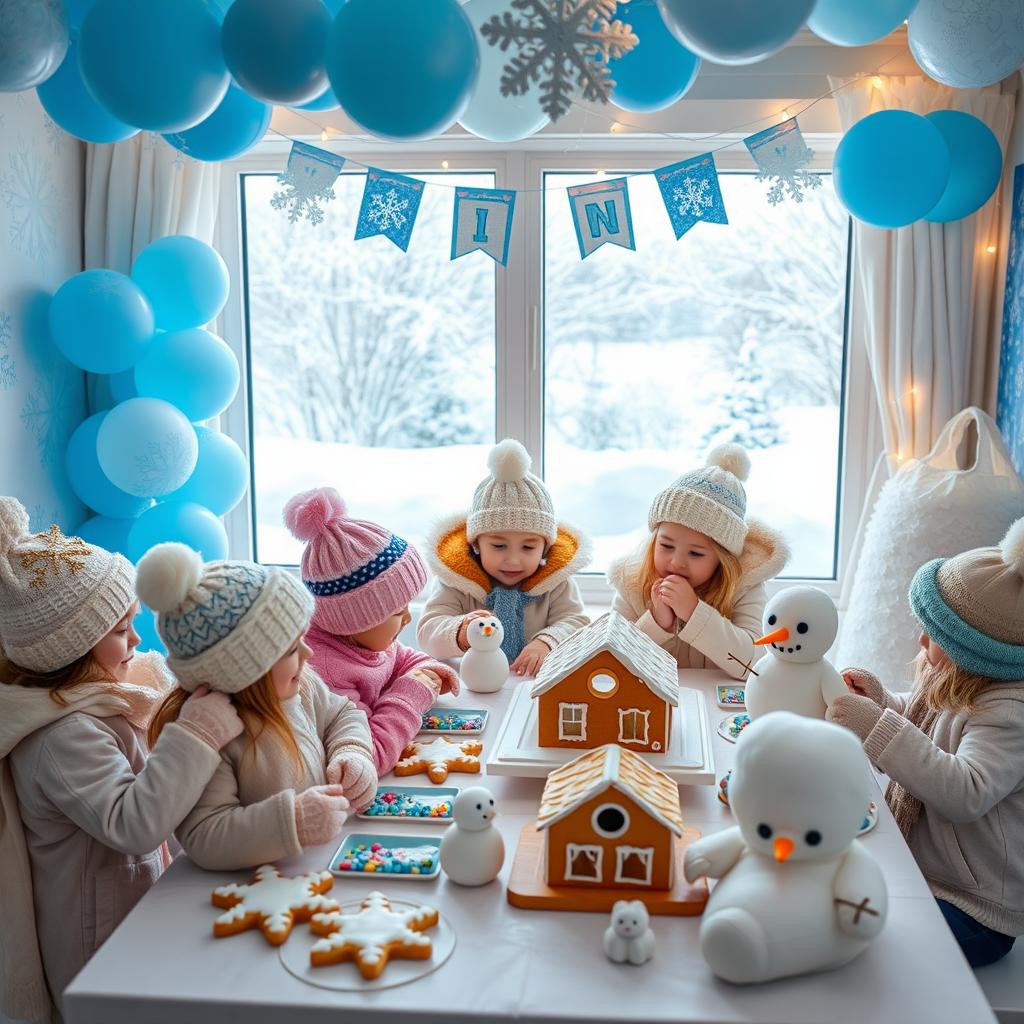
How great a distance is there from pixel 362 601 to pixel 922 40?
5.38 feet

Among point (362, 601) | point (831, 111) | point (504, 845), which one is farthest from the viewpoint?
point (831, 111)

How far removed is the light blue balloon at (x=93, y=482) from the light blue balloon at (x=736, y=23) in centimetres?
200

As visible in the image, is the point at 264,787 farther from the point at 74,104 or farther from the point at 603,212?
the point at 603,212

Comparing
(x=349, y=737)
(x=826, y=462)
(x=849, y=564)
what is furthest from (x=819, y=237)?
(x=349, y=737)

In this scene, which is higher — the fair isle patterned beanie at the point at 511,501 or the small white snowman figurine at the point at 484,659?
the fair isle patterned beanie at the point at 511,501

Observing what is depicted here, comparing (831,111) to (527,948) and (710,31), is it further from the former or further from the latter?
(527,948)

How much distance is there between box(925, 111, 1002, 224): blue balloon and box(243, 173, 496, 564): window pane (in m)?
1.41

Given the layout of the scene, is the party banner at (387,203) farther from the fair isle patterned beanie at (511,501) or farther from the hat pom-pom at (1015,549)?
the hat pom-pom at (1015,549)

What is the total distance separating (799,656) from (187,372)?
6.39 feet

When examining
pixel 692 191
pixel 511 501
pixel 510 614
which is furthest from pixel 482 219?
pixel 510 614

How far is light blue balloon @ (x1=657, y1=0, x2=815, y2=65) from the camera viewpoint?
1.68 meters

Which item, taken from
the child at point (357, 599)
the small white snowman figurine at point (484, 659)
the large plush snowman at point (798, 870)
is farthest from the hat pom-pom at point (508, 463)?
the large plush snowman at point (798, 870)

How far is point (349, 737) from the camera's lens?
5.61ft

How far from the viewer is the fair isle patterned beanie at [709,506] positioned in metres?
2.46
